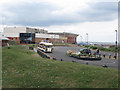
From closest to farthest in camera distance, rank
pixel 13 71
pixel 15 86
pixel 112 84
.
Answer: pixel 112 84, pixel 15 86, pixel 13 71

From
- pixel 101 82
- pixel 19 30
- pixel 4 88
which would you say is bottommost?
pixel 4 88

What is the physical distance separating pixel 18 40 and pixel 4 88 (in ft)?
214

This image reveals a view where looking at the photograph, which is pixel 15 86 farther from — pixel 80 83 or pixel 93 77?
pixel 93 77

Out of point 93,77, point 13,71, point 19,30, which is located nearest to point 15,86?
point 13,71

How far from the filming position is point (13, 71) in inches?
579

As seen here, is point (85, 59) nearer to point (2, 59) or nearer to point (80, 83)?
point (2, 59)

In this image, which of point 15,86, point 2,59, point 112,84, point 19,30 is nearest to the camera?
point 112,84

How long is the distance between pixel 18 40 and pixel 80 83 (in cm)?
6782

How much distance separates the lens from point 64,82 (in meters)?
10.8

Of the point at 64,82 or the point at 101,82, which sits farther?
the point at 64,82

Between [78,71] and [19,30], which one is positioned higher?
[19,30]

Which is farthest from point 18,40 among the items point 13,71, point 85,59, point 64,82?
point 64,82

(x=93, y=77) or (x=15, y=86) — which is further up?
(x=93, y=77)

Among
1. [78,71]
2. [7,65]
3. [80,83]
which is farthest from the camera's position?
[7,65]
